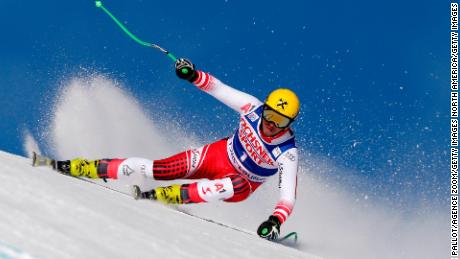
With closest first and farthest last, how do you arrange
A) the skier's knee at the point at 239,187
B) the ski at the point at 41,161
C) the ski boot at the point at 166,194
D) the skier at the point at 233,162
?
the ski at the point at 41,161
the ski boot at the point at 166,194
the skier at the point at 233,162
the skier's knee at the point at 239,187

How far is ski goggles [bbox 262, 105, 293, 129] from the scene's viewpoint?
5.94 meters

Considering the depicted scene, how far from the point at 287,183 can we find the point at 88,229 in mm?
3303

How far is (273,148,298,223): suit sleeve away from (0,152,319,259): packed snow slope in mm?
1371

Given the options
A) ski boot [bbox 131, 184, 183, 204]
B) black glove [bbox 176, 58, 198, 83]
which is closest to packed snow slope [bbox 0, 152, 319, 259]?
ski boot [bbox 131, 184, 183, 204]

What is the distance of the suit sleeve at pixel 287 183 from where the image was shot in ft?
19.1

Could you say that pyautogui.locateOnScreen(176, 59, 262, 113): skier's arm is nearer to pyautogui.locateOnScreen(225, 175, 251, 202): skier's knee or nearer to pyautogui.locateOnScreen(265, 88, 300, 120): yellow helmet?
pyautogui.locateOnScreen(265, 88, 300, 120): yellow helmet

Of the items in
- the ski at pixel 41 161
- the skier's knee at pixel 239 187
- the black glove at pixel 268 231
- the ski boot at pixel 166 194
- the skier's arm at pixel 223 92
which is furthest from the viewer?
the skier's arm at pixel 223 92

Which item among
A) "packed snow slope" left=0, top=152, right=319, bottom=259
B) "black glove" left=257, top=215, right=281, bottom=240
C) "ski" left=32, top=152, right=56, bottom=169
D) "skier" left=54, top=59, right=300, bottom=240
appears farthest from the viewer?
"skier" left=54, top=59, right=300, bottom=240

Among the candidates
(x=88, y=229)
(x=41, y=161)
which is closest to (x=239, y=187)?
(x=41, y=161)

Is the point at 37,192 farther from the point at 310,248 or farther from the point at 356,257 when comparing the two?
the point at 356,257

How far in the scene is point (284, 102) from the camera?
234 inches

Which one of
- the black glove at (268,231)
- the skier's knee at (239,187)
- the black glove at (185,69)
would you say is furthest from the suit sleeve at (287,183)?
the black glove at (185,69)

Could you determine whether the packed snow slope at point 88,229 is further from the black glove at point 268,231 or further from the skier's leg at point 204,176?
the skier's leg at point 204,176

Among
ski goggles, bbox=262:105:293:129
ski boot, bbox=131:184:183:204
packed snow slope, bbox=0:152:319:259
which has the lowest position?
packed snow slope, bbox=0:152:319:259
